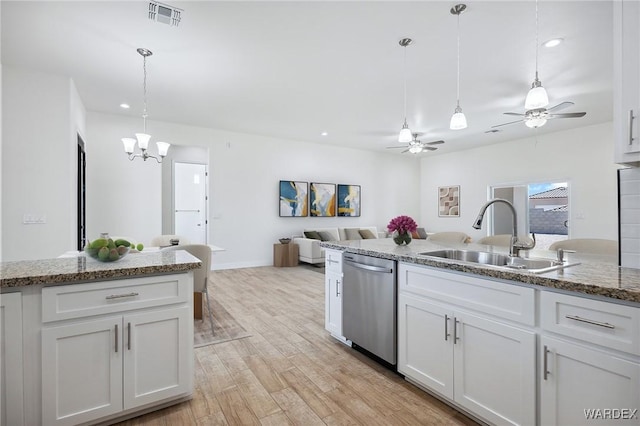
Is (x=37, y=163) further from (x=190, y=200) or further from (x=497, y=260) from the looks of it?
(x=497, y=260)

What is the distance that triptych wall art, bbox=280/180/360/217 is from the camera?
724cm

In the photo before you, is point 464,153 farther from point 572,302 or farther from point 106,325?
point 106,325

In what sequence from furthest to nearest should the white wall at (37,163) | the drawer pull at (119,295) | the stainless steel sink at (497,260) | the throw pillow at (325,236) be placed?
the throw pillow at (325,236), the white wall at (37,163), the stainless steel sink at (497,260), the drawer pull at (119,295)

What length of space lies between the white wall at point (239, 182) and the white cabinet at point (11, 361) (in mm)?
4411

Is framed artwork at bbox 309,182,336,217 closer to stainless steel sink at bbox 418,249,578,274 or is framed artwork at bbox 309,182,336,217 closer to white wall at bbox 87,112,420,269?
white wall at bbox 87,112,420,269

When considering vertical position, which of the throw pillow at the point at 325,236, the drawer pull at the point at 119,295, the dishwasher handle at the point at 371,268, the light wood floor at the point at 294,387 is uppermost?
the dishwasher handle at the point at 371,268

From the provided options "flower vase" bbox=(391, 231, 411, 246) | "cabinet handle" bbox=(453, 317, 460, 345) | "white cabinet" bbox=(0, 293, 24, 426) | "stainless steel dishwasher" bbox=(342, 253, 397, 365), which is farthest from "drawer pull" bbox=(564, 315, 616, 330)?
"white cabinet" bbox=(0, 293, 24, 426)

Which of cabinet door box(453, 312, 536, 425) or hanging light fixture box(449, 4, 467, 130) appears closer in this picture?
cabinet door box(453, 312, 536, 425)

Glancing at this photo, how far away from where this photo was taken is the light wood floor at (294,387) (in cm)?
178

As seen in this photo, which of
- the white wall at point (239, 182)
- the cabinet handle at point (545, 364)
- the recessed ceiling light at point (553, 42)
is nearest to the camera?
the cabinet handle at point (545, 364)

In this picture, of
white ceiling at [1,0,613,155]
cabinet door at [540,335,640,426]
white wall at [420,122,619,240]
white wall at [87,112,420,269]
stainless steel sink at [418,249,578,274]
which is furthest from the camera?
white wall at [420,122,619,240]

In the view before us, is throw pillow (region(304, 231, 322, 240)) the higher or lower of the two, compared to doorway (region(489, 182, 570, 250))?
lower

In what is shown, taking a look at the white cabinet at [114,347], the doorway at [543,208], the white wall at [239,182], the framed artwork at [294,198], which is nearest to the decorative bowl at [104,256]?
the white cabinet at [114,347]

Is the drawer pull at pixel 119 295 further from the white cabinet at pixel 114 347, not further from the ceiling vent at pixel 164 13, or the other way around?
the ceiling vent at pixel 164 13
